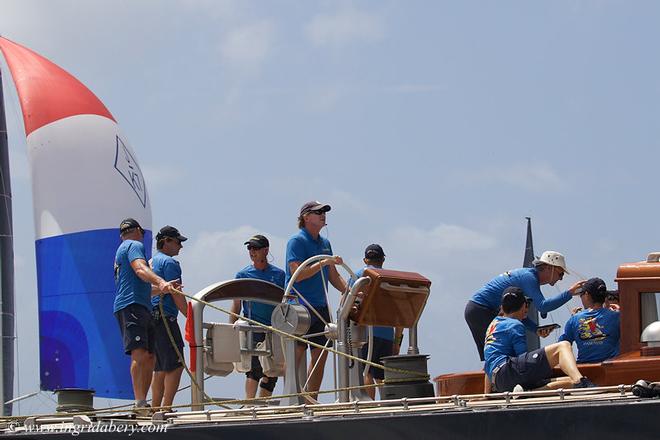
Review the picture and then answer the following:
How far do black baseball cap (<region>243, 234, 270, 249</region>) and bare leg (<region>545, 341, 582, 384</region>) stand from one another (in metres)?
3.85

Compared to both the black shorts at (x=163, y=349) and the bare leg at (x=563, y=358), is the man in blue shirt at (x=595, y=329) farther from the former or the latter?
the black shorts at (x=163, y=349)

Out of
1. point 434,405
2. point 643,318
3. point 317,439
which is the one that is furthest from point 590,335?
point 317,439

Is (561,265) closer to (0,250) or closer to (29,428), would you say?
(29,428)

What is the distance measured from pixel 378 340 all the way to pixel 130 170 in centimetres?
1063

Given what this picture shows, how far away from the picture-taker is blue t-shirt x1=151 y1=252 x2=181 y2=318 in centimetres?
1152

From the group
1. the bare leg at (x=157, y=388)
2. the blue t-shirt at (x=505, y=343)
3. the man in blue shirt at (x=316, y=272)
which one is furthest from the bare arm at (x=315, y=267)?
the blue t-shirt at (x=505, y=343)

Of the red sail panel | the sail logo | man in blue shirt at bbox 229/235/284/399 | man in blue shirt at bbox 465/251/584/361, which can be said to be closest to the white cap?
man in blue shirt at bbox 465/251/584/361

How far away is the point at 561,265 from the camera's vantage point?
1049cm

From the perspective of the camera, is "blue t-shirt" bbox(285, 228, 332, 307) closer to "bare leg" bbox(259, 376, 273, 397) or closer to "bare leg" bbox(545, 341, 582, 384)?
"bare leg" bbox(259, 376, 273, 397)

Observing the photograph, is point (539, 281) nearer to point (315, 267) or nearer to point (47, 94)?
point (315, 267)

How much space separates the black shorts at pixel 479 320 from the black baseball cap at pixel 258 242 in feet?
6.40

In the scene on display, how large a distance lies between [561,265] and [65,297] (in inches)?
426

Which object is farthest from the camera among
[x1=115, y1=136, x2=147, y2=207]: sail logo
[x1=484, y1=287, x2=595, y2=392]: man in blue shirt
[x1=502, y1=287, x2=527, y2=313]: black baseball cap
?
[x1=115, y1=136, x2=147, y2=207]: sail logo

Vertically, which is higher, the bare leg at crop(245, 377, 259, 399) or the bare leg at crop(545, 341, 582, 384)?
the bare leg at crop(545, 341, 582, 384)
